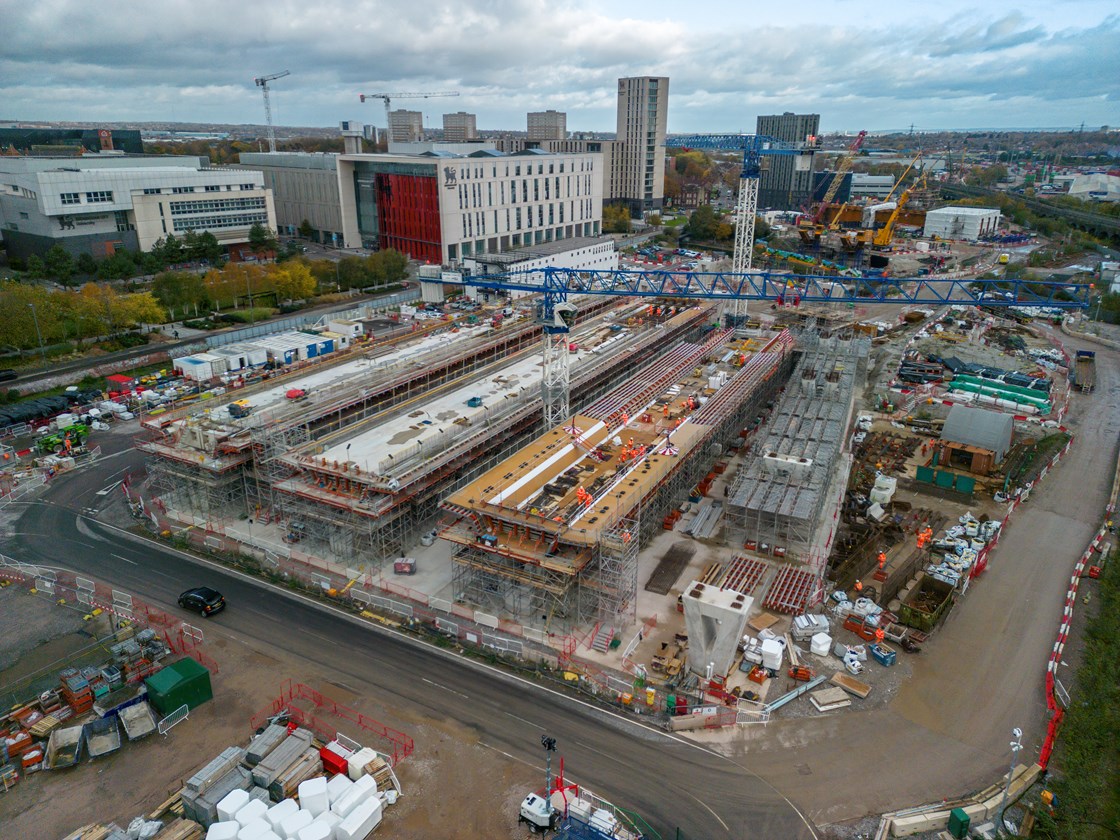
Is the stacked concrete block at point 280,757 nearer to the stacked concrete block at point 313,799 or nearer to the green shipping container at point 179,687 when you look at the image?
the stacked concrete block at point 313,799

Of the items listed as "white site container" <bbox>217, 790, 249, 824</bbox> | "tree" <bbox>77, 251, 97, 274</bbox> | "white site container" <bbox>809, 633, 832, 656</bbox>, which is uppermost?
"tree" <bbox>77, 251, 97, 274</bbox>

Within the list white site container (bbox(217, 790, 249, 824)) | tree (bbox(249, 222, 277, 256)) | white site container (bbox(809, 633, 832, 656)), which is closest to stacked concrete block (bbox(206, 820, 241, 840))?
white site container (bbox(217, 790, 249, 824))

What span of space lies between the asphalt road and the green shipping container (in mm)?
2462

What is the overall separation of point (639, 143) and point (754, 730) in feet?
370

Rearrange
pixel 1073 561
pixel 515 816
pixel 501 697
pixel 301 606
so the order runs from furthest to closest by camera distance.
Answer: pixel 1073 561
pixel 301 606
pixel 501 697
pixel 515 816

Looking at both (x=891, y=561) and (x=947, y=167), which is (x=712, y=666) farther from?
(x=947, y=167)

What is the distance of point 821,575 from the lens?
25078 mm

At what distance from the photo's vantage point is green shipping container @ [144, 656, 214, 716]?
61.0ft

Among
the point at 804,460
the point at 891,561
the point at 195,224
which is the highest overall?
the point at 195,224

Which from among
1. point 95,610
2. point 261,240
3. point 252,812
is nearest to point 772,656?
point 252,812

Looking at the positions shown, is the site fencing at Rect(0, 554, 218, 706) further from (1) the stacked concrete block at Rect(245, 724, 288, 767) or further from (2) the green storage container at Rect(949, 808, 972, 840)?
(2) the green storage container at Rect(949, 808, 972, 840)

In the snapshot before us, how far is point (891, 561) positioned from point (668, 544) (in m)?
8.45

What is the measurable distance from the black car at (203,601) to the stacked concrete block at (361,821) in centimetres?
1043

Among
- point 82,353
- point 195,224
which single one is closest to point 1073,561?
point 82,353
